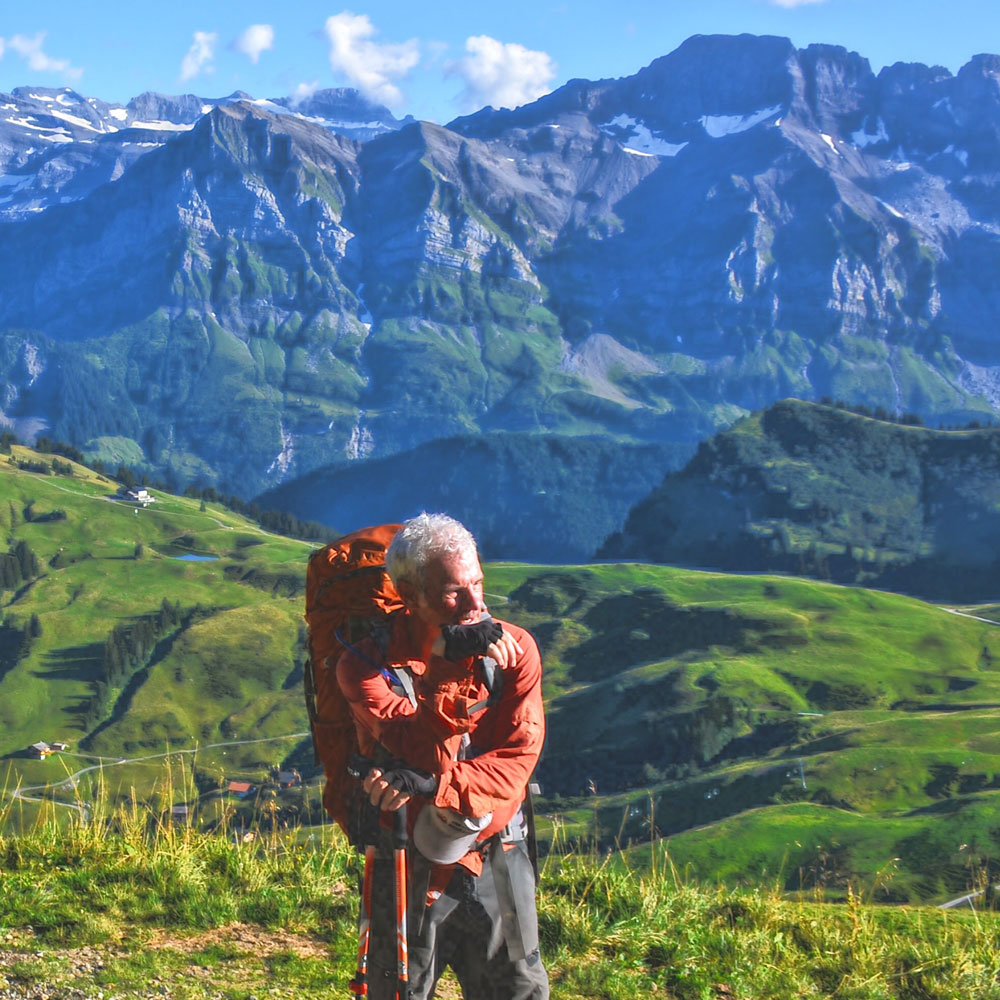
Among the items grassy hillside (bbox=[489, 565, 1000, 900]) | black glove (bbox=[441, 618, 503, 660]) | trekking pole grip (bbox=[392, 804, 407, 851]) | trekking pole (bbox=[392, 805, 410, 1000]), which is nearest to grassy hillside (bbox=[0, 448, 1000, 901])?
grassy hillside (bbox=[489, 565, 1000, 900])

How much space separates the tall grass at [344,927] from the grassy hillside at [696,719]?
167 ft

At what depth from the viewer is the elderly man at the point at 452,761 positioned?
652 centimetres

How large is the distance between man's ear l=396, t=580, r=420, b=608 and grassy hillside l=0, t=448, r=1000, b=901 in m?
56.0

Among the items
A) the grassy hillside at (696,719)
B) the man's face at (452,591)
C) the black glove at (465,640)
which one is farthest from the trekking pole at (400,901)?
the grassy hillside at (696,719)

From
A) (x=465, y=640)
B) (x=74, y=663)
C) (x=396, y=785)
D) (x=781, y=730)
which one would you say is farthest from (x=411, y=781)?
(x=74, y=663)

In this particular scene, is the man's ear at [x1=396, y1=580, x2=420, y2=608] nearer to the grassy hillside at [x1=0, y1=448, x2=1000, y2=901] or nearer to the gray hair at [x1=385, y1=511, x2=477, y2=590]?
the gray hair at [x1=385, y1=511, x2=477, y2=590]

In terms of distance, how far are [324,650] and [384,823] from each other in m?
1.12

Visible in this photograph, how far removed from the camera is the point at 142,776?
14488 cm

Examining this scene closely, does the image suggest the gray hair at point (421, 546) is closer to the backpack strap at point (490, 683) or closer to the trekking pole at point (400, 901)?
the backpack strap at point (490, 683)

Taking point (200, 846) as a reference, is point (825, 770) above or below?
below

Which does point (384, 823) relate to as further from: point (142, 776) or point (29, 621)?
point (29, 621)

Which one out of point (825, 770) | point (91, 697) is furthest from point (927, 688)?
point (91, 697)

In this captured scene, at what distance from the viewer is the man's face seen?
6625mm

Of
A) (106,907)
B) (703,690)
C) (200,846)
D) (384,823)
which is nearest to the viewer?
(384,823)
